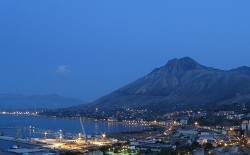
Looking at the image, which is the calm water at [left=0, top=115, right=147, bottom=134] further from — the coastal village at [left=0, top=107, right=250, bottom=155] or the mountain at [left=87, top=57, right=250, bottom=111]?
the mountain at [left=87, top=57, right=250, bottom=111]

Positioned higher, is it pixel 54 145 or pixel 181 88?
pixel 181 88

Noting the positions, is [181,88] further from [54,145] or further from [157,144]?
[157,144]

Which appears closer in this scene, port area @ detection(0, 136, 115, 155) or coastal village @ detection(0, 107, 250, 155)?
coastal village @ detection(0, 107, 250, 155)

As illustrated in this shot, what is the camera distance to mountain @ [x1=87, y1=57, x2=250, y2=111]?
69.2 meters

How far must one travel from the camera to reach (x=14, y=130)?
36750mm

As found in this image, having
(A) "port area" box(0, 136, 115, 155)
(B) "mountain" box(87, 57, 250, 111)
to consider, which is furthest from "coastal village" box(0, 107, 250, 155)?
(B) "mountain" box(87, 57, 250, 111)

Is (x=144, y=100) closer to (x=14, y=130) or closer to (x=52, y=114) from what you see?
(x=52, y=114)

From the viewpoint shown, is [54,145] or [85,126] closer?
[54,145]

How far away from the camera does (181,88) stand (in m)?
80.0

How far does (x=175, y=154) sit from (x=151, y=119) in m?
29.6

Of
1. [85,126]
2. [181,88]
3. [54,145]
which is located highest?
[181,88]

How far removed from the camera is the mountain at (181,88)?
69188mm

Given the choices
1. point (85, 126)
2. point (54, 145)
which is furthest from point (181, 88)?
point (54, 145)

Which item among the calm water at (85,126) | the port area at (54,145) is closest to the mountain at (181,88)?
the calm water at (85,126)
